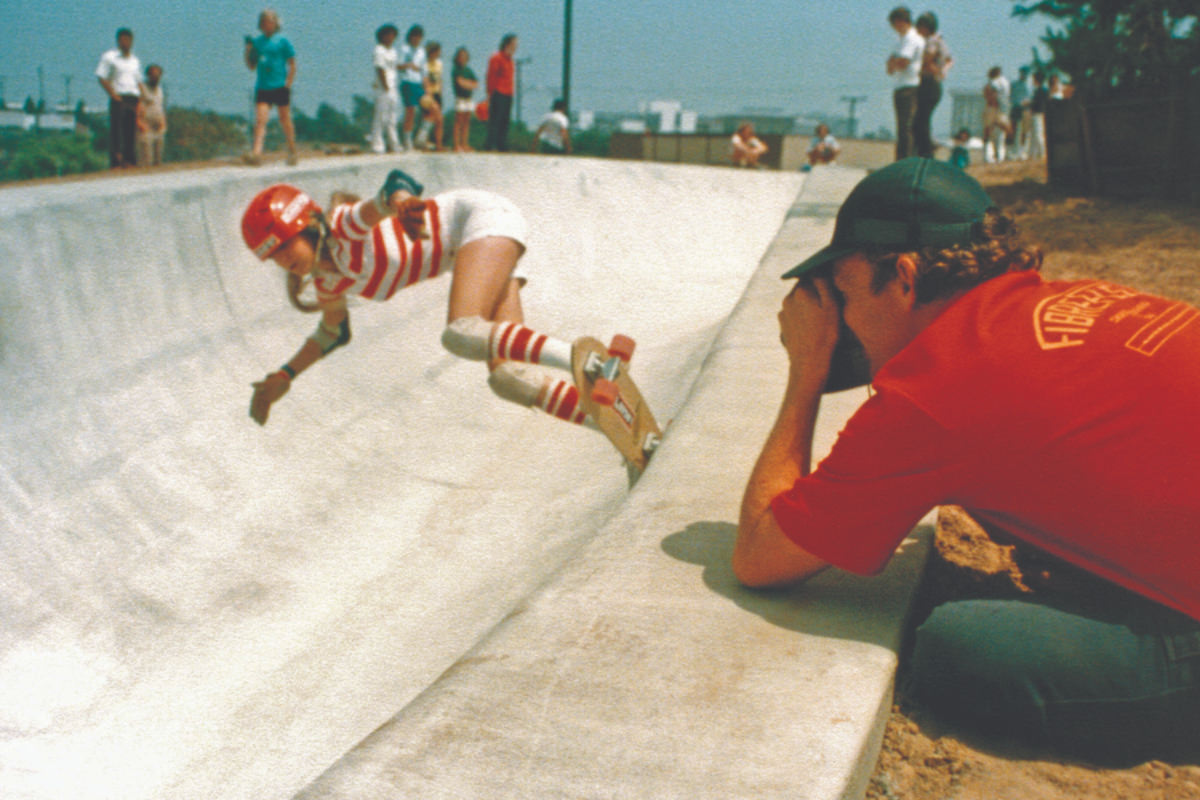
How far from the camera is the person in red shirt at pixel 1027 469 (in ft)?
4.77

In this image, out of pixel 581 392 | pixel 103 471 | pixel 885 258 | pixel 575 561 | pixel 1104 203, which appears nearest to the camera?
pixel 885 258

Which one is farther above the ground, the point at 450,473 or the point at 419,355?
the point at 419,355

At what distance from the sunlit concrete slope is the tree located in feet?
12.5

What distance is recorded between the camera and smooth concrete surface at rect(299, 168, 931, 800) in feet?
4.66

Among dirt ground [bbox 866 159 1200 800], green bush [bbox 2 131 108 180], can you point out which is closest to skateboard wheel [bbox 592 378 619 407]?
dirt ground [bbox 866 159 1200 800]

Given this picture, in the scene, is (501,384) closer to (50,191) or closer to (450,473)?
(450,473)

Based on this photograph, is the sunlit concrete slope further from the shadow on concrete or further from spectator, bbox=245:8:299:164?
spectator, bbox=245:8:299:164

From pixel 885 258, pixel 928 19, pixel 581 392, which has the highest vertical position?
pixel 928 19

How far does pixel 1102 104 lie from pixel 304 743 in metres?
7.29

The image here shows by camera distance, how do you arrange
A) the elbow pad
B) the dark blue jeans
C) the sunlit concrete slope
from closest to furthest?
the dark blue jeans < the sunlit concrete slope < the elbow pad

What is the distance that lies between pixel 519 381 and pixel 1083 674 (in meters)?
2.34

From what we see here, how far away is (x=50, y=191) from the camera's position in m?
5.19

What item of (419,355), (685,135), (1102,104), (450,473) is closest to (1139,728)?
(450,473)

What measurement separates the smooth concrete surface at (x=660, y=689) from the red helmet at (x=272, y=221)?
268cm
